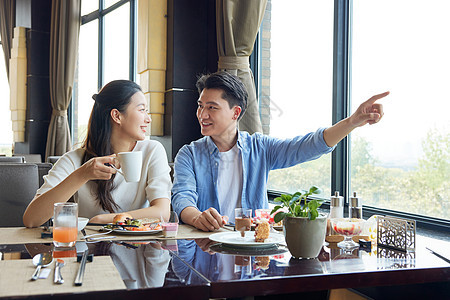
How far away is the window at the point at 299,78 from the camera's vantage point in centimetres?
286

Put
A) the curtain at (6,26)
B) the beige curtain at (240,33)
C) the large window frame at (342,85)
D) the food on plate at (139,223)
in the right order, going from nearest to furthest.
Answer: the food on plate at (139,223)
the large window frame at (342,85)
the beige curtain at (240,33)
the curtain at (6,26)

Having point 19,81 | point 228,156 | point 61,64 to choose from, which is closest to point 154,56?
point 228,156

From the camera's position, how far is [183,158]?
219 cm

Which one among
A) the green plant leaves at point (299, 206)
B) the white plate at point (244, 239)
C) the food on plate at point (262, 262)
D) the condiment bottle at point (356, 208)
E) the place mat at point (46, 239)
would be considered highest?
the green plant leaves at point (299, 206)

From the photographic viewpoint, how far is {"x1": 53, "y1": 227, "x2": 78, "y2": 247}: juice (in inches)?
51.5

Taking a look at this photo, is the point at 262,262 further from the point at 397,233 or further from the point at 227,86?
the point at 227,86

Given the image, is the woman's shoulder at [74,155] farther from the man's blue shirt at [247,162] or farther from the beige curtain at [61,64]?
the beige curtain at [61,64]

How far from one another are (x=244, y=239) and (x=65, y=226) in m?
0.50

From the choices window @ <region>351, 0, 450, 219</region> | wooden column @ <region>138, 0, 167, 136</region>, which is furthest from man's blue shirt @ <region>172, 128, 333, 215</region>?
wooden column @ <region>138, 0, 167, 136</region>

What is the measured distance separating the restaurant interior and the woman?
0.74ft

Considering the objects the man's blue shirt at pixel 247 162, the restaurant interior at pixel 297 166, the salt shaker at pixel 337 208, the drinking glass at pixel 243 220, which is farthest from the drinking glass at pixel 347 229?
the man's blue shirt at pixel 247 162

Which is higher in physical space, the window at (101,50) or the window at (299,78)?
the window at (101,50)

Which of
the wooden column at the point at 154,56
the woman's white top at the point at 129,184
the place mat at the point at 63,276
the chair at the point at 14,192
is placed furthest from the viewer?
the wooden column at the point at 154,56

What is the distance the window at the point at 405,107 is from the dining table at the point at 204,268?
0.74m
